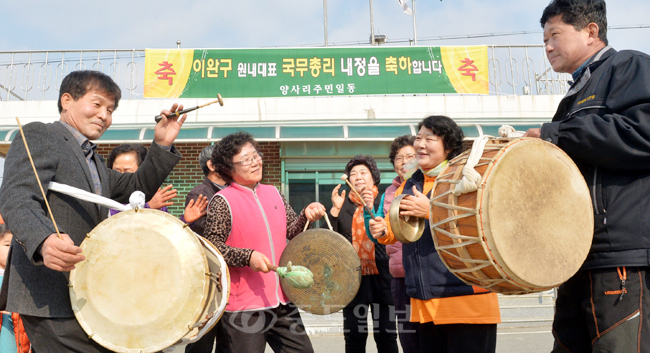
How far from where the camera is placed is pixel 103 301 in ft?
7.08

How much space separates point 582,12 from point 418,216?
1.25 meters

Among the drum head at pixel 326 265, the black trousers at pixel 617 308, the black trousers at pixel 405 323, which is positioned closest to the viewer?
the black trousers at pixel 617 308

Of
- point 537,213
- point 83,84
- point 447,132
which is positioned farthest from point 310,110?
point 537,213

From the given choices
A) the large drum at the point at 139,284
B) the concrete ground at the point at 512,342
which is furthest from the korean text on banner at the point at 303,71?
the large drum at the point at 139,284

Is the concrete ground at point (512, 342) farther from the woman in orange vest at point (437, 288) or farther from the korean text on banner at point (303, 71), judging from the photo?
the korean text on banner at point (303, 71)

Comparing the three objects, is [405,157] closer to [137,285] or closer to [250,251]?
[250,251]

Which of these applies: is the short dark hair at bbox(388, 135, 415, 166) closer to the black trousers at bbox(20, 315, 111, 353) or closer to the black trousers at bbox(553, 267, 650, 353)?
the black trousers at bbox(553, 267, 650, 353)

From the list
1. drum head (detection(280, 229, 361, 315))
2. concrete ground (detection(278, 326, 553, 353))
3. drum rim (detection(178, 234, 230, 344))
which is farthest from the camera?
A: concrete ground (detection(278, 326, 553, 353))

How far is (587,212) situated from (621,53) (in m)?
0.74

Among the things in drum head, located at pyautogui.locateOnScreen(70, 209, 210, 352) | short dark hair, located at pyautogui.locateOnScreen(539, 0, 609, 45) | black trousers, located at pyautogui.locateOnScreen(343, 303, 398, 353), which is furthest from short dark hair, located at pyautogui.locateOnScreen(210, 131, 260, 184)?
short dark hair, located at pyautogui.locateOnScreen(539, 0, 609, 45)

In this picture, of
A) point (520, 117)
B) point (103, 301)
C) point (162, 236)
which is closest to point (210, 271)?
point (162, 236)

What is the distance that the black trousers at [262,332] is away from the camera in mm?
2953

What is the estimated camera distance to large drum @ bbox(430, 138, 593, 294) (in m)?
1.98

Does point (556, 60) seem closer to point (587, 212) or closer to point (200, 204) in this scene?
point (587, 212)
